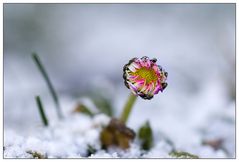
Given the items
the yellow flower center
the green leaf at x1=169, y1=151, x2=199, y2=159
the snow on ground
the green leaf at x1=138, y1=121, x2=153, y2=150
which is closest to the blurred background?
the snow on ground

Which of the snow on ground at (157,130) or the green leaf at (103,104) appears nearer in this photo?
the snow on ground at (157,130)

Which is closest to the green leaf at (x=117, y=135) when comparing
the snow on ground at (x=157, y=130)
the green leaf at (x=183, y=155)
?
the snow on ground at (x=157, y=130)

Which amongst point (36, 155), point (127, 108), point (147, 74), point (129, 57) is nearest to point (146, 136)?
point (127, 108)

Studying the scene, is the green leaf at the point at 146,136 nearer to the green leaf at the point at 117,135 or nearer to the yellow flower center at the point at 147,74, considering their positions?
the green leaf at the point at 117,135

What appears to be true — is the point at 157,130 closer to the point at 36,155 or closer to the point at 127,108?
the point at 127,108

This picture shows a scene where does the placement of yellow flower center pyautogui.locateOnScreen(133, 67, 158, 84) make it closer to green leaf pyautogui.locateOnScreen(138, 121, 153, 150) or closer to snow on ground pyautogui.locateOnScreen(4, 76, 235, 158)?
snow on ground pyautogui.locateOnScreen(4, 76, 235, 158)

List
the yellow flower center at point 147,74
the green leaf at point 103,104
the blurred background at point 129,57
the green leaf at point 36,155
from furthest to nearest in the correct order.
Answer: the blurred background at point 129,57
the green leaf at point 103,104
the green leaf at point 36,155
the yellow flower center at point 147,74
